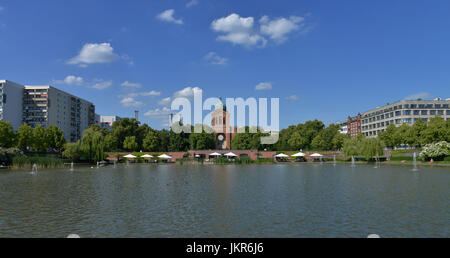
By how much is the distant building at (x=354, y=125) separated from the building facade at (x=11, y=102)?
165m

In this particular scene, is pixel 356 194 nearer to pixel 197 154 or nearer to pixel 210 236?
pixel 210 236

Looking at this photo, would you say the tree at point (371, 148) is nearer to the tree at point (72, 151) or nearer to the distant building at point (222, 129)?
the distant building at point (222, 129)

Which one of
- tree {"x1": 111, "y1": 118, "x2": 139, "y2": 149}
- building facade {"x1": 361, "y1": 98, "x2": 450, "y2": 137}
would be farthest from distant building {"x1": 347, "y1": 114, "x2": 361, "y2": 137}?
tree {"x1": 111, "y1": 118, "x2": 139, "y2": 149}

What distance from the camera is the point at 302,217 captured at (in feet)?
51.9

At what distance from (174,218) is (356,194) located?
1452cm

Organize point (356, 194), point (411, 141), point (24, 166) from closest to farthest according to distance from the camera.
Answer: point (356, 194) < point (24, 166) < point (411, 141)

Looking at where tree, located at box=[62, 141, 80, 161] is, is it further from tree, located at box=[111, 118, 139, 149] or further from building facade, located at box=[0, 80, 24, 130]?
building facade, located at box=[0, 80, 24, 130]

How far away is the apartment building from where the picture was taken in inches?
5197

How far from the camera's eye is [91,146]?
78.9 metres

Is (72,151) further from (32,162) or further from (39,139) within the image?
(39,139)

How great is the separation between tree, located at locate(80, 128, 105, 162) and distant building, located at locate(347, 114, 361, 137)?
467ft

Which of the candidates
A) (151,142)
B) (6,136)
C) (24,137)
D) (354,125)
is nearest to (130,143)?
(151,142)
